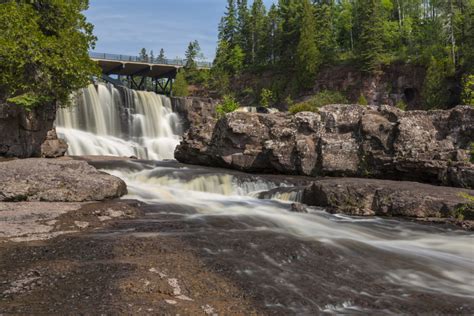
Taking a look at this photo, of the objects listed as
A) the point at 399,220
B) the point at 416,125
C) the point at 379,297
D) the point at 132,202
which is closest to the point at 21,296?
the point at 379,297

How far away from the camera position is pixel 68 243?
8227 mm

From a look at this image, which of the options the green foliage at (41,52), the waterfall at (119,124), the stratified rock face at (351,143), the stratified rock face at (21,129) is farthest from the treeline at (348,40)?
the stratified rock face at (21,129)

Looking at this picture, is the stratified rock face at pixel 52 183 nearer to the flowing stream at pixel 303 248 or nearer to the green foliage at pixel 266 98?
the flowing stream at pixel 303 248

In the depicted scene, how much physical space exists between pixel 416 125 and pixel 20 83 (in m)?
22.0

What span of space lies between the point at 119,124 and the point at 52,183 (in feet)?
85.9

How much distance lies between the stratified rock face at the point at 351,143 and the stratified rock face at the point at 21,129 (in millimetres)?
10289

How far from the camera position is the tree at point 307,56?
60531 mm

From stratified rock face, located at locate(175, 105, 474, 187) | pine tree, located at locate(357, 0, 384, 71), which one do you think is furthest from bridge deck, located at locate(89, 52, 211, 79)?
stratified rock face, located at locate(175, 105, 474, 187)

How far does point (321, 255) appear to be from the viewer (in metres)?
8.51

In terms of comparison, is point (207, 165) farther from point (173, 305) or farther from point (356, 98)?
point (356, 98)

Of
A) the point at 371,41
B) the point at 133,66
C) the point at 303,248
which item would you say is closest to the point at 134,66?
the point at 133,66

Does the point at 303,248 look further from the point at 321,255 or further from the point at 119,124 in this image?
the point at 119,124

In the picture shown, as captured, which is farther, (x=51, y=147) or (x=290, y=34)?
(x=290, y=34)

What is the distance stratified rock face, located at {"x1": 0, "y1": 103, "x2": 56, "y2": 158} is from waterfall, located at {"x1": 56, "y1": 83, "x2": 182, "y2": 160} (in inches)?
279
